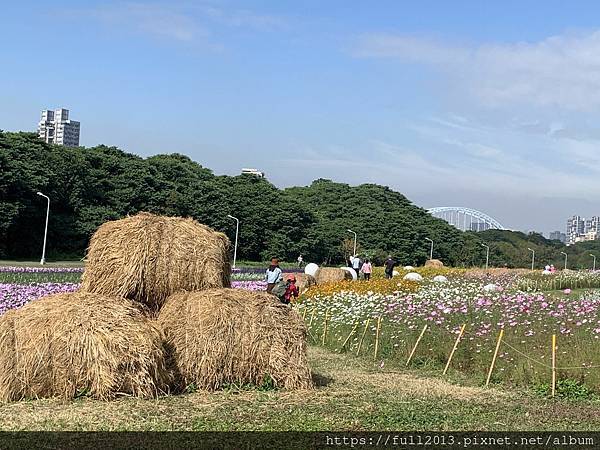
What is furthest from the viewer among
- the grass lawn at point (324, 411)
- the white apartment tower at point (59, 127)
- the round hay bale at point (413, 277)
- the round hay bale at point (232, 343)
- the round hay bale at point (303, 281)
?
the white apartment tower at point (59, 127)

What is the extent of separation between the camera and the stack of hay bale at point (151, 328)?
907 cm

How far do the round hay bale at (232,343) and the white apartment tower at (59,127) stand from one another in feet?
549

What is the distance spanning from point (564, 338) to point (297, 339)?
14.9 feet

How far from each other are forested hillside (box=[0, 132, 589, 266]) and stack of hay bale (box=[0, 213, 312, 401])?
4791 cm

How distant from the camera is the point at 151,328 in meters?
9.73

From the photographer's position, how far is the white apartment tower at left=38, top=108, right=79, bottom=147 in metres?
175

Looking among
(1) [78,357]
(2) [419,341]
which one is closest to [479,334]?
(2) [419,341]

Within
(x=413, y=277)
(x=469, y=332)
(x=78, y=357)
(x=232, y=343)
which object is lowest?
(x=78, y=357)

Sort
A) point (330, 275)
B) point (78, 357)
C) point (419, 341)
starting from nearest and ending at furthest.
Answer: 1. point (78, 357)
2. point (419, 341)
3. point (330, 275)

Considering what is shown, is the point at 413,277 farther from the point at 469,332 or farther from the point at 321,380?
the point at 321,380

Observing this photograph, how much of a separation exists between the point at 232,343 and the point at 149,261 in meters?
1.95

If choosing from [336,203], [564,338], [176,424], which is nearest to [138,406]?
[176,424]

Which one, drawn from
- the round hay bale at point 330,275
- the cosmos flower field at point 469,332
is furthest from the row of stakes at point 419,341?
the round hay bale at point 330,275

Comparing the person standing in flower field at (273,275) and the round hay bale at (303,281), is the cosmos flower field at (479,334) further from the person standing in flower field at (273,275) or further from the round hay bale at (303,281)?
the round hay bale at (303,281)
